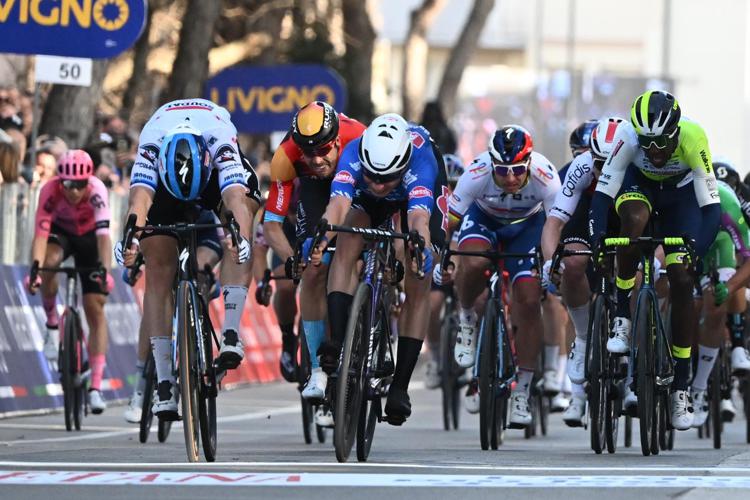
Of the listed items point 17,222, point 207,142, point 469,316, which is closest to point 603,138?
point 469,316

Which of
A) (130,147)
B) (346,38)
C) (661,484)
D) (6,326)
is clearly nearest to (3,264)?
(6,326)

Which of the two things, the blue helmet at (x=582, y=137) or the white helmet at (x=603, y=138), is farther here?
the blue helmet at (x=582, y=137)

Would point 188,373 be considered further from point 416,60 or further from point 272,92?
point 416,60

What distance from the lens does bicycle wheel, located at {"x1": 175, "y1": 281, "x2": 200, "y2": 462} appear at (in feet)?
36.0

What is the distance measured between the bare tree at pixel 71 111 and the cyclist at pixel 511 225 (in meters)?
8.60

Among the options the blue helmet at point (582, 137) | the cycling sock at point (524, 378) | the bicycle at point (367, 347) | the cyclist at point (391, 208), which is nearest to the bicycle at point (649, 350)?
the cyclist at point (391, 208)

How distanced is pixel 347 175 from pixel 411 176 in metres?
0.37

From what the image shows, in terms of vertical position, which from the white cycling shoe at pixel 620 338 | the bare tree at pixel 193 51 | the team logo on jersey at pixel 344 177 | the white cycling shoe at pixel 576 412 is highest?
the bare tree at pixel 193 51

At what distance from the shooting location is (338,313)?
11.3m

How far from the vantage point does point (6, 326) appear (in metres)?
16.8

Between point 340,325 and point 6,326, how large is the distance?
616 cm

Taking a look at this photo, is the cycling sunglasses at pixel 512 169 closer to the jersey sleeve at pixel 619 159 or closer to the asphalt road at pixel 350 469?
the jersey sleeve at pixel 619 159

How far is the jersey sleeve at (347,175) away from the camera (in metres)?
11.5

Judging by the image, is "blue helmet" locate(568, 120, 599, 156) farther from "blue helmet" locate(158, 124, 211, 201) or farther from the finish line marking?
the finish line marking
